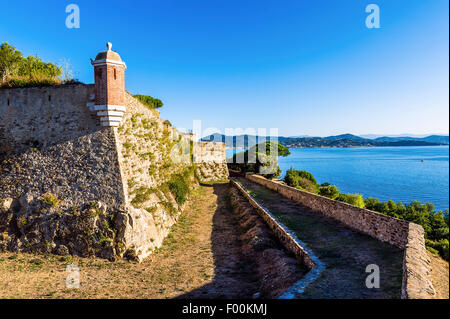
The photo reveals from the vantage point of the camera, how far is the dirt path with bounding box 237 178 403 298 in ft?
20.8

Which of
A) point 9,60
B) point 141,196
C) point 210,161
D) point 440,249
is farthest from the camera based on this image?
point 210,161

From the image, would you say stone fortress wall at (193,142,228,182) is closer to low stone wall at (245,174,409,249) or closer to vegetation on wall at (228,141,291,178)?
vegetation on wall at (228,141,291,178)

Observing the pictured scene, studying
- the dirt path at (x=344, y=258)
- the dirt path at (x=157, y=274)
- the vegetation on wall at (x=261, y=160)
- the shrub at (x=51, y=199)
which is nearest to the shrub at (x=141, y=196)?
the dirt path at (x=157, y=274)

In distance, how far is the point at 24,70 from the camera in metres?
17.7

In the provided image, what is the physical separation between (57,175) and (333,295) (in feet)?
46.1

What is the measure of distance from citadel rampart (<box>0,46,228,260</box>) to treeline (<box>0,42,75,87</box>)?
2.37 feet

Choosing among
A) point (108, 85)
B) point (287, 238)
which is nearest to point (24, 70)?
point (108, 85)

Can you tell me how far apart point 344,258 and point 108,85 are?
44.0ft

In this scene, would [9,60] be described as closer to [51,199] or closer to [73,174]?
[73,174]

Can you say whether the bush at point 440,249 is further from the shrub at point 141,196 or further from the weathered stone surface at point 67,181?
the shrub at point 141,196

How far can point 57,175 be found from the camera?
1301 cm

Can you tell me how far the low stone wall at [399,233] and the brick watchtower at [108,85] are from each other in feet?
43.8

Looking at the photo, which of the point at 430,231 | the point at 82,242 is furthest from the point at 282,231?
the point at 430,231

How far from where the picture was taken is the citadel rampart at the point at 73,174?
12023 millimetres
